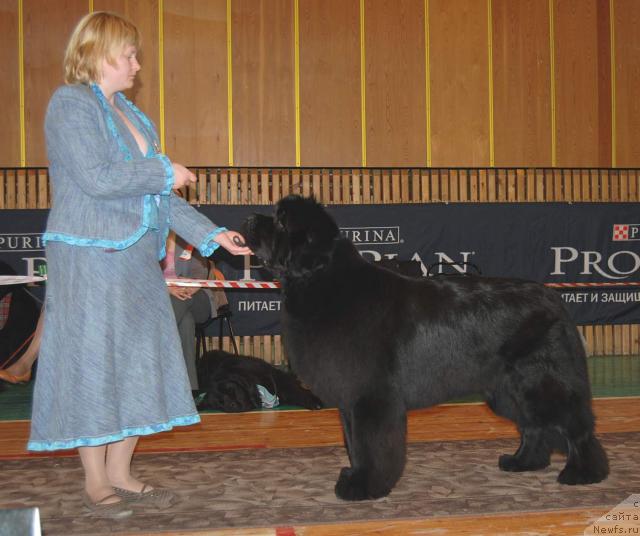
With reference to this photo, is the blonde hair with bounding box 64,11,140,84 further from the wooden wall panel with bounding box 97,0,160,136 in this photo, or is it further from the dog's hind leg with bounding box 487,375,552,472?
the wooden wall panel with bounding box 97,0,160,136

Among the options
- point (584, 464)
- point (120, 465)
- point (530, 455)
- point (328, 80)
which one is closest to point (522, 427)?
point (530, 455)

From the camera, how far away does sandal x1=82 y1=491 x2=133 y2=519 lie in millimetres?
2789

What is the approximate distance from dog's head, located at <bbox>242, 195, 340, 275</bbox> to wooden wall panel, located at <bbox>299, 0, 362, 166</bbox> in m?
6.83

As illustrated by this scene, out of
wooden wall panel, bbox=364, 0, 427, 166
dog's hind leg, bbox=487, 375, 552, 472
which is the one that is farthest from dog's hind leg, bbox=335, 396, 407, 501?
wooden wall panel, bbox=364, 0, 427, 166

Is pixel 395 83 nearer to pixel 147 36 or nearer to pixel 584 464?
pixel 147 36

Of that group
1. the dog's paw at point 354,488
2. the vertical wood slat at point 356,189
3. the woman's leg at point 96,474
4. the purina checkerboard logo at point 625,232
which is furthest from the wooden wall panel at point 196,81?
the dog's paw at point 354,488

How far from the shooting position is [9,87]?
30.5 feet

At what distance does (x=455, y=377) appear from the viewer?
10.2ft

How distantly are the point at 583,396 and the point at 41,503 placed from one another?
2460 millimetres

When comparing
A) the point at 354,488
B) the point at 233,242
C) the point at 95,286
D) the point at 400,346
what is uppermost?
the point at 233,242

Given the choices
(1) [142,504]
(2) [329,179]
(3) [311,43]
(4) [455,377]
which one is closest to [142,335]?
(1) [142,504]

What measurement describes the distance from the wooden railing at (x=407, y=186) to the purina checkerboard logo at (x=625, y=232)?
1.25 metres

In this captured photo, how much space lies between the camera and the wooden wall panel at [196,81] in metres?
9.49

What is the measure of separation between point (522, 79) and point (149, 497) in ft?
28.9
